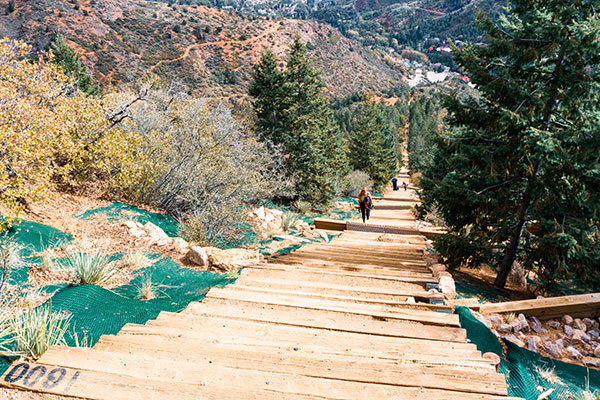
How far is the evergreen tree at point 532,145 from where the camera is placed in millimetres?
5844

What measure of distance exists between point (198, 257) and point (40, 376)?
13.9 ft

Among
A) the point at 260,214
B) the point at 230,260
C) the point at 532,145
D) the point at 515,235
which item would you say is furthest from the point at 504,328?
the point at 260,214

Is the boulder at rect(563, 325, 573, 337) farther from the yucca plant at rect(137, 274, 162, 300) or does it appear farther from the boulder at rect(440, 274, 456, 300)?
the yucca plant at rect(137, 274, 162, 300)

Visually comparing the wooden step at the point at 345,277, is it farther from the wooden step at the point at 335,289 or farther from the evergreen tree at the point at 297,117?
the evergreen tree at the point at 297,117

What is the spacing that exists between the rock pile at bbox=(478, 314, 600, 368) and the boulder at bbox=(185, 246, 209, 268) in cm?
437

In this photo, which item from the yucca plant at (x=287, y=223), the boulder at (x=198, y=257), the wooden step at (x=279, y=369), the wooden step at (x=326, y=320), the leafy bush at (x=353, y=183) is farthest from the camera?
the leafy bush at (x=353, y=183)

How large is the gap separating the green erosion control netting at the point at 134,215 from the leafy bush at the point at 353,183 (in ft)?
67.9

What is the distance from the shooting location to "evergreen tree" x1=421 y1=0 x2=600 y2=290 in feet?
19.2

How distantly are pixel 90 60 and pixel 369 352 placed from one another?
255 feet

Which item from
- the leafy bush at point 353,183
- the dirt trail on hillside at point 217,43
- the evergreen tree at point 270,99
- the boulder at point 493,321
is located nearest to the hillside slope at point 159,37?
the dirt trail on hillside at point 217,43

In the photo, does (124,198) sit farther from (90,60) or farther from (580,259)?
(90,60)

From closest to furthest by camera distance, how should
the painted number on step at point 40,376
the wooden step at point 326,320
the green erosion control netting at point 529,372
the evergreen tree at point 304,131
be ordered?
the painted number on step at point 40,376 → the wooden step at point 326,320 → the green erosion control netting at point 529,372 → the evergreen tree at point 304,131

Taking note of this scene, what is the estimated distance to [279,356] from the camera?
2170mm

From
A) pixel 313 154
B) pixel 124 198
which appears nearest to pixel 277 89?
pixel 313 154
